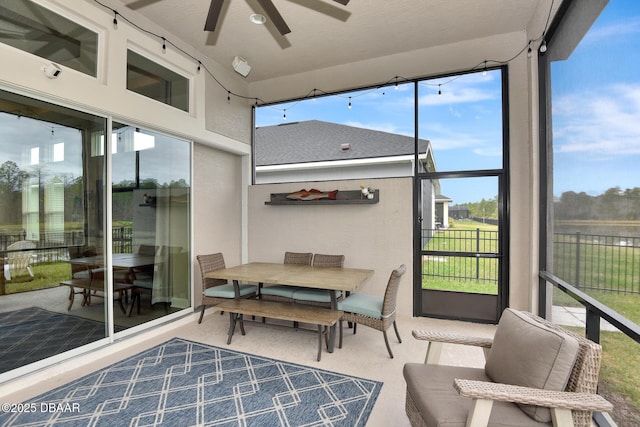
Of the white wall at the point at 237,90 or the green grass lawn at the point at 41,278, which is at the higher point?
the white wall at the point at 237,90

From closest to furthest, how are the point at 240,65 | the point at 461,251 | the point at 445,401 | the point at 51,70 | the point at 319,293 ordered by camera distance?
the point at 445,401 < the point at 51,70 < the point at 319,293 < the point at 461,251 < the point at 240,65

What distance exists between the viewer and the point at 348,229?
453 cm

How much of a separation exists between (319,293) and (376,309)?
815mm

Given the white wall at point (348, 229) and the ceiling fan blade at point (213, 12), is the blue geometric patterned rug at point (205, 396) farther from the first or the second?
the ceiling fan blade at point (213, 12)

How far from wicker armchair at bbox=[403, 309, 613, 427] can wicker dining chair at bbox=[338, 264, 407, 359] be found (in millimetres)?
1167

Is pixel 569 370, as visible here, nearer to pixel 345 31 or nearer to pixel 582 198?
pixel 582 198

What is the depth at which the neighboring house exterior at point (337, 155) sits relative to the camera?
426 cm

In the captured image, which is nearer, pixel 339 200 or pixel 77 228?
pixel 77 228

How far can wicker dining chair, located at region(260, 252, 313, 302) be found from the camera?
Answer: 3.84 meters

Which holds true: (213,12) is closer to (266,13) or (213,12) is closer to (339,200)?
(266,13)

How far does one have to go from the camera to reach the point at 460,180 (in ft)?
13.4

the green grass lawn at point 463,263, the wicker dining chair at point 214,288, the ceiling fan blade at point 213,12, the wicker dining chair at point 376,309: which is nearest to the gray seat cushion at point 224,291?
the wicker dining chair at point 214,288

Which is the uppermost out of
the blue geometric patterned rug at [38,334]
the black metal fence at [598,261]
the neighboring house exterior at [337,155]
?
the neighboring house exterior at [337,155]

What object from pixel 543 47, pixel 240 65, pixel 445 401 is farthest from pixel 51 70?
pixel 543 47
